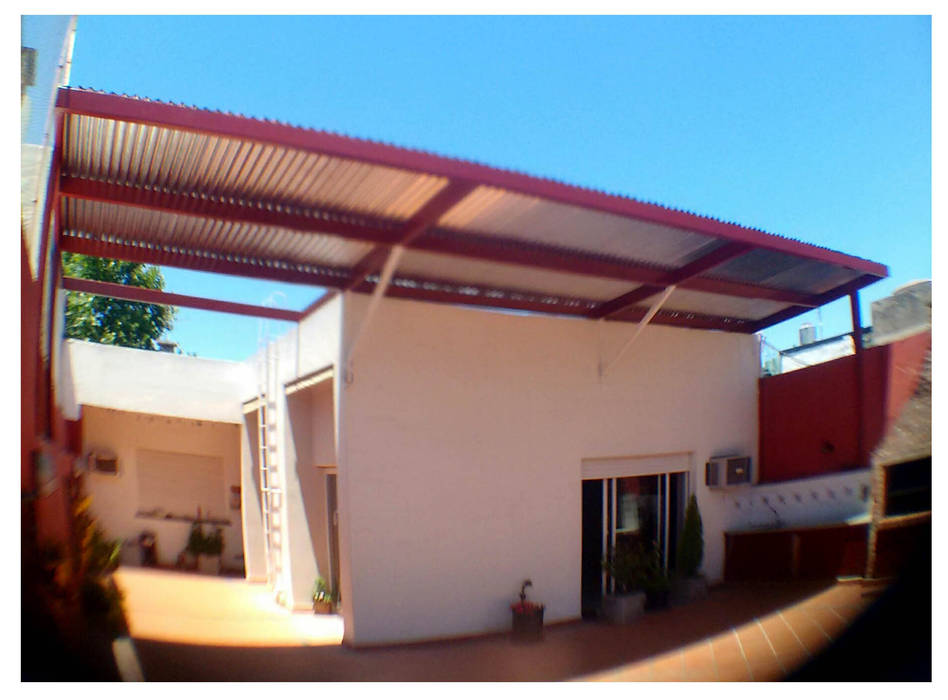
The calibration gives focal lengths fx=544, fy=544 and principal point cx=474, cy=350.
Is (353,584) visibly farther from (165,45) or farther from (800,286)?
(800,286)

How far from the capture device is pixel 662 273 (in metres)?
4.55

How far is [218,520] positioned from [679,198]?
12.7ft

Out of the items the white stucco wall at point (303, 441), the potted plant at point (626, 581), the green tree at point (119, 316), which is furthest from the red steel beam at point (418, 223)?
the potted plant at point (626, 581)

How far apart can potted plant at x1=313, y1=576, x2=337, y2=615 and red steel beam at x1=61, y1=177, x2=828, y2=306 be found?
2.70 m

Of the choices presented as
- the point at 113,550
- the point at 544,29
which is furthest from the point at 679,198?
the point at 113,550

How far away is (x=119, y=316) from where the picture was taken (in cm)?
320

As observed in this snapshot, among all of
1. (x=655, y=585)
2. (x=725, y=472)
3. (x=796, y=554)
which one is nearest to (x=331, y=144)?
(x=655, y=585)

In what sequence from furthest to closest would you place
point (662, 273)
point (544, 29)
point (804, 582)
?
point (662, 273)
point (804, 582)
point (544, 29)

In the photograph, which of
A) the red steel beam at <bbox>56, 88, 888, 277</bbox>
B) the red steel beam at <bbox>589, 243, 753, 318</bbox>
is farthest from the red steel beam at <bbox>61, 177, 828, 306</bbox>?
the red steel beam at <bbox>589, 243, 753, 318</bbox>

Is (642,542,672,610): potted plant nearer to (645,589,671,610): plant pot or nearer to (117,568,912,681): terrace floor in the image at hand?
(645,589,671,610): plant pot

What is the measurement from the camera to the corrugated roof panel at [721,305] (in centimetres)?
490

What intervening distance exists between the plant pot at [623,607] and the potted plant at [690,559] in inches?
14.0

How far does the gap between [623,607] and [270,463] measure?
121 inches

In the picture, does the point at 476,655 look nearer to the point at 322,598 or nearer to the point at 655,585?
the point at 322,598
